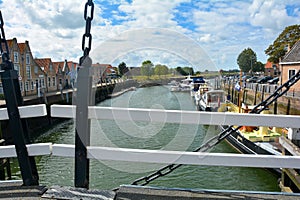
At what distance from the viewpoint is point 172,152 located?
239cm

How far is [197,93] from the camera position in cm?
2417

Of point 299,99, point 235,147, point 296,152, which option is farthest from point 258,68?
point 296,152

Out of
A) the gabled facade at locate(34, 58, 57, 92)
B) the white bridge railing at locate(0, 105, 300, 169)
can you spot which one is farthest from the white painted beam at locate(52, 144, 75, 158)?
the gabled facade at locate(34, 58, 57, 92)

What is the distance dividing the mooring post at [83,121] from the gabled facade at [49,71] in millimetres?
36322

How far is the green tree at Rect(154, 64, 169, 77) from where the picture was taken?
10.1ft

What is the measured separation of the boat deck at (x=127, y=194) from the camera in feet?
7.22

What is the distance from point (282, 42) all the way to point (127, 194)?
155 ft

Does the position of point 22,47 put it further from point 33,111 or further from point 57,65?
point 33,111

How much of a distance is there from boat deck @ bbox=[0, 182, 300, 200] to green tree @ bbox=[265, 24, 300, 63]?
4299 cm

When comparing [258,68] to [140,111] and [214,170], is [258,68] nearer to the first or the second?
[214,170]

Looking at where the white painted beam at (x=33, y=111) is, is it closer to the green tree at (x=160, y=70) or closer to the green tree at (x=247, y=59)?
the green tree at (x=160, y=70)

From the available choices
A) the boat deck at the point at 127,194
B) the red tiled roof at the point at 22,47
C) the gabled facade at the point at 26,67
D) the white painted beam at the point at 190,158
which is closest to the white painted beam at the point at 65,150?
the white painted beam at the point at 190,158

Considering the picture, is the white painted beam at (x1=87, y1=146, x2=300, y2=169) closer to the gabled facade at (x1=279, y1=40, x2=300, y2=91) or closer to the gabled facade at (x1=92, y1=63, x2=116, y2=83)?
the gabled facade at (x1=92, y1=63, x2=116, y2=83)

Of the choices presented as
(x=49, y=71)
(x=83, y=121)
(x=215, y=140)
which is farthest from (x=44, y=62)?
(x=215, y=140)
